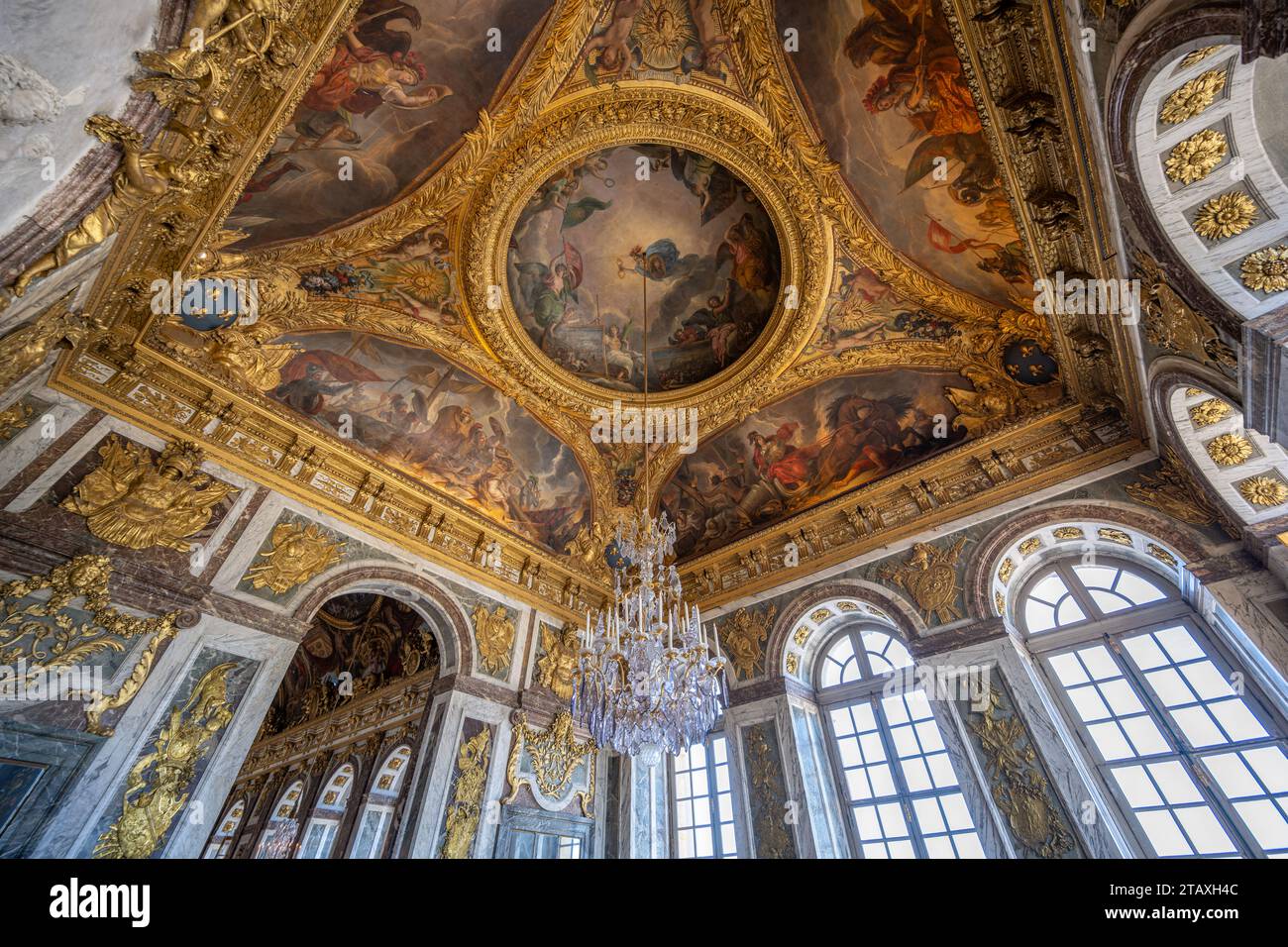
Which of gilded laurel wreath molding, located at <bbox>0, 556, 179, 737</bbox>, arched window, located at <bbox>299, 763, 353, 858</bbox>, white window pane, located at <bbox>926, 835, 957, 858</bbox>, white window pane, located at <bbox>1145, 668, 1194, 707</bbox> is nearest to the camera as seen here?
gilded laurel wreath molding, located at <bbox>0, 556, 179, 737</bbox>

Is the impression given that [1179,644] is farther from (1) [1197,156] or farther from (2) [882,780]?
(1) [1197,156]

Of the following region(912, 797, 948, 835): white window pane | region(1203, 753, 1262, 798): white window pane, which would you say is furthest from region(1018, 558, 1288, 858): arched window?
region(912, 797, 948, 835): white window pane

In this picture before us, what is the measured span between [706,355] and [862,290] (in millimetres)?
2744

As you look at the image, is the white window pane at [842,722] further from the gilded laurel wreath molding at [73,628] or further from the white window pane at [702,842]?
→ the gilded laurel wreath molding at [73,628]

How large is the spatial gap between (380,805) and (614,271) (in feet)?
31.7

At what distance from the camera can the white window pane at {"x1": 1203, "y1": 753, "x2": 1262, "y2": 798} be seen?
5.24 meters

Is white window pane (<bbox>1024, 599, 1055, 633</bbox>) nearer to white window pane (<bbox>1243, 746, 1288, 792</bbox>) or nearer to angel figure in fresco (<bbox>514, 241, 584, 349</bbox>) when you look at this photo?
white window pane (<bbox>1243, 746, 1288, 792</bbox>)

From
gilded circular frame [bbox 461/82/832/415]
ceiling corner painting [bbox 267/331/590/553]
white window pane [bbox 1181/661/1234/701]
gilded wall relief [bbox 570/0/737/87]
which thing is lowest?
white window pane [bbox 1181/661/1234/701]

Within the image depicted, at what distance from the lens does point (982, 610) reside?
718 cm

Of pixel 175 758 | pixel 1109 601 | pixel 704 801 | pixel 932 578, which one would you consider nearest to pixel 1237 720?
pixel 1109 601

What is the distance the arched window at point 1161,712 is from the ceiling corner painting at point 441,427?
7.83 meters

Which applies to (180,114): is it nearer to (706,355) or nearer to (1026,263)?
(706,355)

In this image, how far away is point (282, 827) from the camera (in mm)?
10359

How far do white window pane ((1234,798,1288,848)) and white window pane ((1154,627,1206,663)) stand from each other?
1462mm
